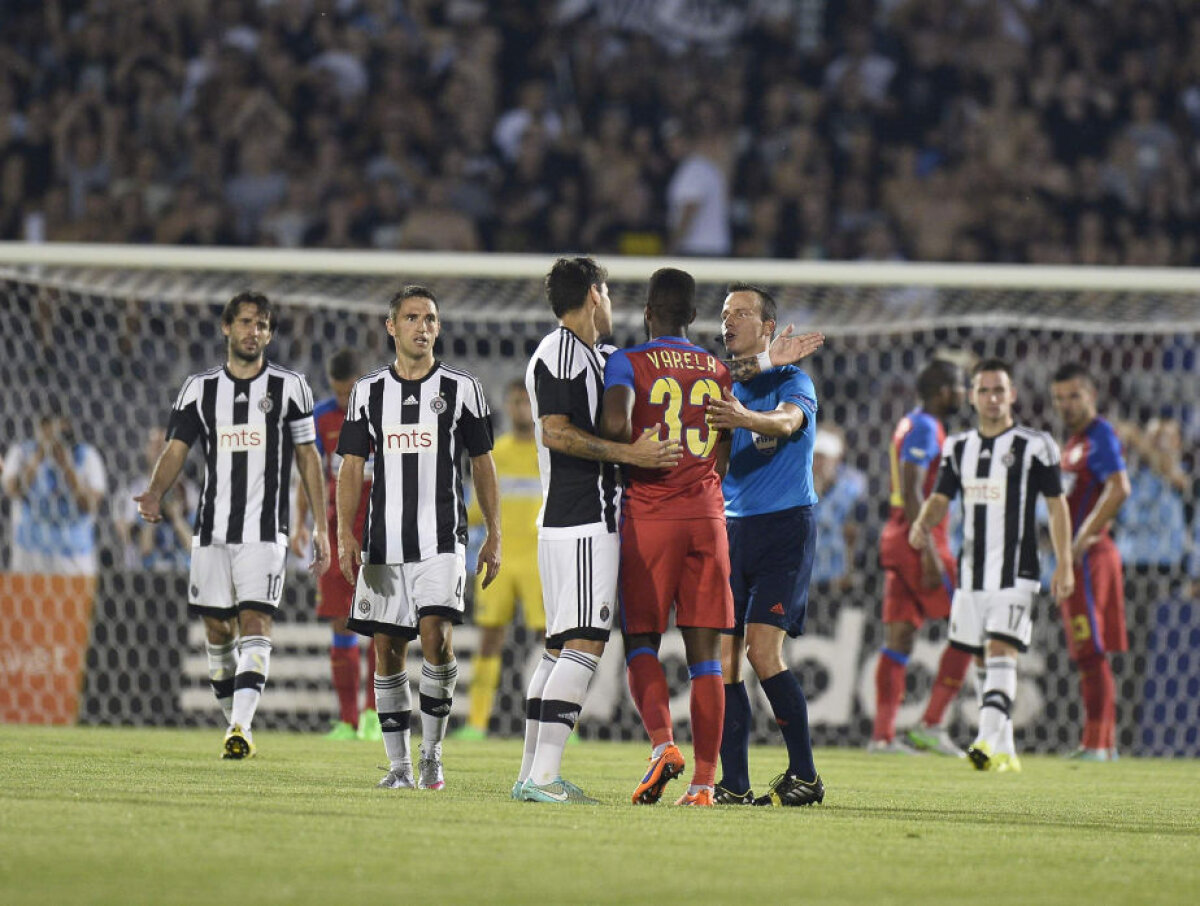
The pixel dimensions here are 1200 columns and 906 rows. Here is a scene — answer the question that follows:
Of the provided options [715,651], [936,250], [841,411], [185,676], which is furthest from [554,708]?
[936,250]

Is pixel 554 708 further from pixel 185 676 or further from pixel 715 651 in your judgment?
pixel 185 676

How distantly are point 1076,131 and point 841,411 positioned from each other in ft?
17.1

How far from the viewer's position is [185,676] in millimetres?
11227

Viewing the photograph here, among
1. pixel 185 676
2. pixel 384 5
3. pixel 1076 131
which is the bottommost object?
pixel 185 676

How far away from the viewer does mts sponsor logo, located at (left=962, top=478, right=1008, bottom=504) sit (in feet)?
29.4

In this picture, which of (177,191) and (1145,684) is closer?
(1145,684)

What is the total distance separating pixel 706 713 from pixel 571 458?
0.97 meters

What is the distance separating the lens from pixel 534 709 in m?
6.04

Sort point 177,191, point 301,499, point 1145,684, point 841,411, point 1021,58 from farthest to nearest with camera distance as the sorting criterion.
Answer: point 1021,58 < point 177,191 < point 841,411 < point 1145,684 < point 301,499

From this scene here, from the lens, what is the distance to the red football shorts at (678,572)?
5.95 metres

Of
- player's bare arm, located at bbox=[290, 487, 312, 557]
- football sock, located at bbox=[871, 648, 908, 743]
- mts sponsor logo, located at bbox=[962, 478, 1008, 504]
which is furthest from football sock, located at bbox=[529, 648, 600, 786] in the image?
football sock, located at bbox=[871, 648, 908, 743]

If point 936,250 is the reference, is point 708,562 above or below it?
below

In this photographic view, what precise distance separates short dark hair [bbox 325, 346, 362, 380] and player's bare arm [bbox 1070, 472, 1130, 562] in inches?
165

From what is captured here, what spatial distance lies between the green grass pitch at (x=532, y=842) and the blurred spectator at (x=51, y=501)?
4059 millimetres
